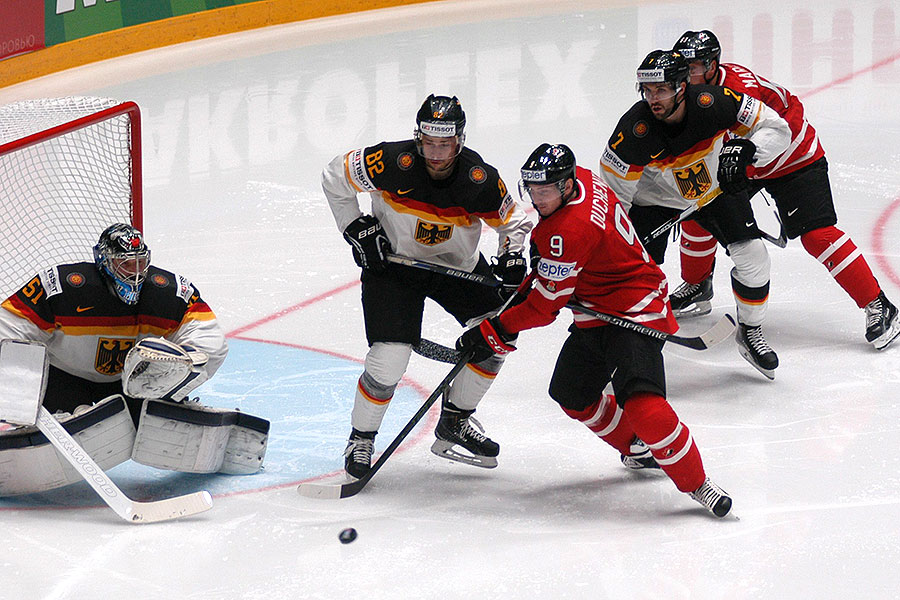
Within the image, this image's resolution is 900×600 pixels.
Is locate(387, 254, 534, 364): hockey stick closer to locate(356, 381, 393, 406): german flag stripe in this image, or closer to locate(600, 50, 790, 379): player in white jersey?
locate(356, 381, 393, 406): german flag stripe

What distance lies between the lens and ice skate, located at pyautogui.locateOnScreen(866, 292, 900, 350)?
4242mm

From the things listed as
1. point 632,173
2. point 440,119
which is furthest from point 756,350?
point 440,119

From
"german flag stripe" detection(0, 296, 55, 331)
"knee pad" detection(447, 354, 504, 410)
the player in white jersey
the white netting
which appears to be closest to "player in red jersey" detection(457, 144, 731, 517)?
"knee pad" detection(447, 354, 504, 410)

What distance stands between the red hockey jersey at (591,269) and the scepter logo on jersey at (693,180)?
0.90 m

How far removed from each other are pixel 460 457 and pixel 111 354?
1044 mm

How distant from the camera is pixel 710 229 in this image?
13.8 feet

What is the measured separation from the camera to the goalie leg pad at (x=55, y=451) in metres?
3.06

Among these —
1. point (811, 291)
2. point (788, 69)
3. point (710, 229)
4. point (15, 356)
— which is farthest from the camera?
point (788, 69)

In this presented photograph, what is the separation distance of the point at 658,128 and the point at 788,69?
4900 millimetres

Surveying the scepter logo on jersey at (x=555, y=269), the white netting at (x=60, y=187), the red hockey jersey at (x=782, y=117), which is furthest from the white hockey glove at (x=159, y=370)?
the red hockey jersey at (x=782, y=117)

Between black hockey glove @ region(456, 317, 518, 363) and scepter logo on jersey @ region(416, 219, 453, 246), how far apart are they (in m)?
0.31

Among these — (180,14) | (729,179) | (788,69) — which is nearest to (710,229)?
(729,179)

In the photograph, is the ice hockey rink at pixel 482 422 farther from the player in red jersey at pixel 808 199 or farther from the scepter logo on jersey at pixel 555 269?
the scepter logo on jersey at pixel 555 269

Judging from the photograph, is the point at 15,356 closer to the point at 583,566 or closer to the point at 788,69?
the point at 583,566
